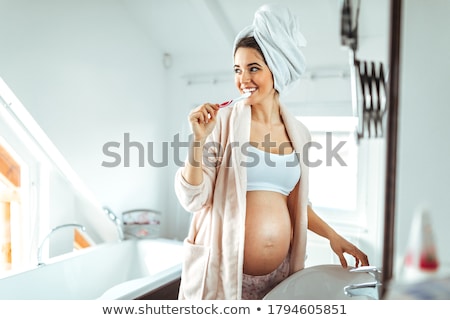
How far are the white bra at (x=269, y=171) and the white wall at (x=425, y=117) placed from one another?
0.22 meters

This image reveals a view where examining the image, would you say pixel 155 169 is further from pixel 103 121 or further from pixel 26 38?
pixel 26 38

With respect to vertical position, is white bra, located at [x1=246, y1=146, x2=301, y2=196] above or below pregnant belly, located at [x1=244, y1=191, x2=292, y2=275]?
above

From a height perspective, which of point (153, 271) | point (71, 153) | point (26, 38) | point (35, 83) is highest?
point (26, 38)

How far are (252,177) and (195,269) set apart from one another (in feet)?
0.79

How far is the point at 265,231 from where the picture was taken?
81 centimetres

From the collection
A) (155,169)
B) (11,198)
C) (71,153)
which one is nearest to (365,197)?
(155,169)

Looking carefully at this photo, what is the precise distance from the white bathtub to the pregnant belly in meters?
0.27

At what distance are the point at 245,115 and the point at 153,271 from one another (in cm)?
64

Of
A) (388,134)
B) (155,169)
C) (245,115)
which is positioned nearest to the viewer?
(388,134)

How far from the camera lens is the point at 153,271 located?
118 cm

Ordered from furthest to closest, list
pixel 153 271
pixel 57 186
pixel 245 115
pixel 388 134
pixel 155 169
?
pixel 153 271, pixel 57 186, pixel 155 169, pixel 245 115, pixel 388 134

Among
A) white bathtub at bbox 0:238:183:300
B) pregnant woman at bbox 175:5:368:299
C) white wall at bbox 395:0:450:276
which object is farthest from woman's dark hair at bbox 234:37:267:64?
white bathtub at bbox 0:238:183:300

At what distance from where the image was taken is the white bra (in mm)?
794

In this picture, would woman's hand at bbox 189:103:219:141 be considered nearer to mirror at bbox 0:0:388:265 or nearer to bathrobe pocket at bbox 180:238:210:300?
mirror at bbox 0:0:388:265
